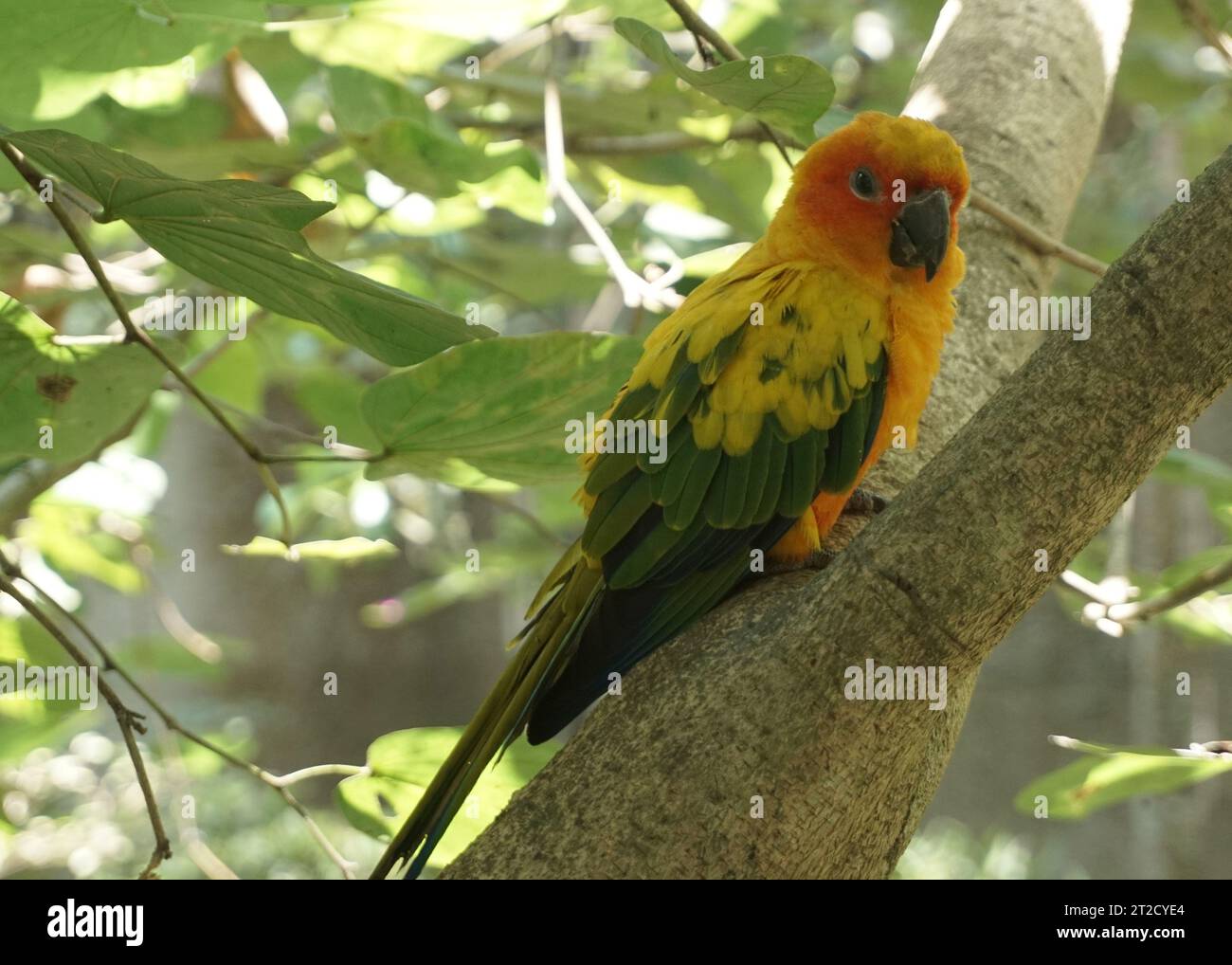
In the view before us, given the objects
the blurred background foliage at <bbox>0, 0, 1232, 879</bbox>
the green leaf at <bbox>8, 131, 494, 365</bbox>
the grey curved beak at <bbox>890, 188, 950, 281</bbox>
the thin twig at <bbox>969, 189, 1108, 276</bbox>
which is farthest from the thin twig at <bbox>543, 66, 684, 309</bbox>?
the green leaf at <bbox>8, 131, 494, 365</bbox>

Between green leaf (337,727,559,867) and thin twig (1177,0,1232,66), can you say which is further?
thin twig (1177,0,1232,66)

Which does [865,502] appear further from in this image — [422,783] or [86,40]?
[86,40]

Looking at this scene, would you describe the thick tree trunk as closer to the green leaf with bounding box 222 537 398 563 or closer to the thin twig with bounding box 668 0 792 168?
the green leaf with bounding box 222 537 398 563

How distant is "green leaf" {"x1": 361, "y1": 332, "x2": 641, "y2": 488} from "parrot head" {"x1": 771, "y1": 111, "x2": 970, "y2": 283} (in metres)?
0.72

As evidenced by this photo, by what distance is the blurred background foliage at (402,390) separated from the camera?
1.78m

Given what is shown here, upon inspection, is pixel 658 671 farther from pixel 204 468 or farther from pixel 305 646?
pixel 305 646

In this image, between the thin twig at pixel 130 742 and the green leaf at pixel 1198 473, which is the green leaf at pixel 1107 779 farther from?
the thin twig at pixel 130 742

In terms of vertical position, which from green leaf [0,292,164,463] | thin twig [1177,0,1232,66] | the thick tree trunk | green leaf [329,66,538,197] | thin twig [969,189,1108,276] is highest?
thin twig [1177,0,1232,66]

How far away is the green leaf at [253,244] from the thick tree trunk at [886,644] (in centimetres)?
47

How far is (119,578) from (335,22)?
1549 mm

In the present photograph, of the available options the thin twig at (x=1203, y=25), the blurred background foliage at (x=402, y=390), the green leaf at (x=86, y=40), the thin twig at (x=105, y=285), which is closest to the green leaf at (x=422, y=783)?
the blurred background foliage at (x=402, y=390)

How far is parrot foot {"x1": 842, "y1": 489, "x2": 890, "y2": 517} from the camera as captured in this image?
6.11 ft
